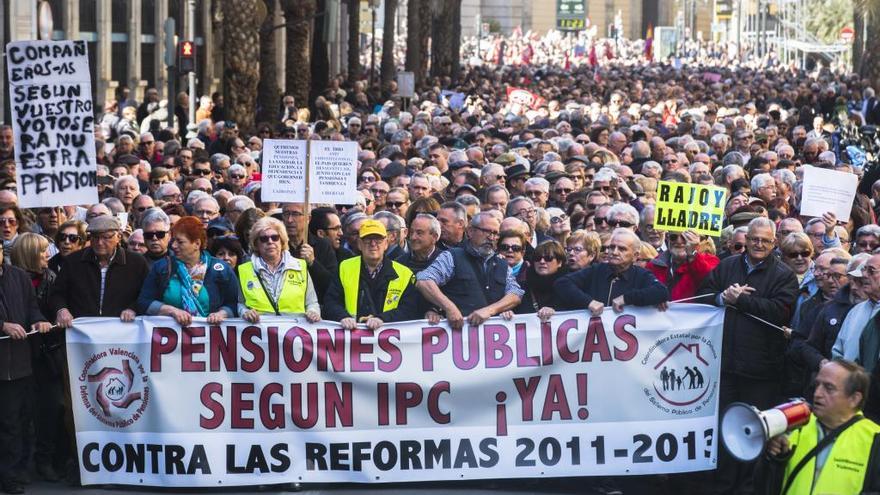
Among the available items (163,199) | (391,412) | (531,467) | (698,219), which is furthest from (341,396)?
(163,199)

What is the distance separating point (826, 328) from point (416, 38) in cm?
4278

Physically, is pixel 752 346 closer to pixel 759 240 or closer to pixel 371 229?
pixel 759 240

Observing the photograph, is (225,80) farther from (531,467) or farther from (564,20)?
(564,20)

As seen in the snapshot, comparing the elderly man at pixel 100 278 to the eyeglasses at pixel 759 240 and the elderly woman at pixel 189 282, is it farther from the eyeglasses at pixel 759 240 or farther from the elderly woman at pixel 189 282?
the eyeglasses at pixel 759 240

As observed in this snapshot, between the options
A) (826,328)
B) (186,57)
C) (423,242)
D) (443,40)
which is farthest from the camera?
(443,40)

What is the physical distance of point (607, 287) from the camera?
10562 mm

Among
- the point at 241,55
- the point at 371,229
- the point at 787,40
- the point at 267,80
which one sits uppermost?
the point at 241,55

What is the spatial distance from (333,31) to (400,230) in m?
25.8

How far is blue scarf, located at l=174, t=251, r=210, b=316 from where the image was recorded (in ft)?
34.7

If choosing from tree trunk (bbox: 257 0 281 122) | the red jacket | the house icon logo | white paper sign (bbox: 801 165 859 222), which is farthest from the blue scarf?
tree trunk (bbox: 257 0 281 122)

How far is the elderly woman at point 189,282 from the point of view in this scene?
1059 cm

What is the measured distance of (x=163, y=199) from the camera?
1534cm

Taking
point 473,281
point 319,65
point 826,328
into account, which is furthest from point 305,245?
point 319,65

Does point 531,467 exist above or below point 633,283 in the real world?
below
